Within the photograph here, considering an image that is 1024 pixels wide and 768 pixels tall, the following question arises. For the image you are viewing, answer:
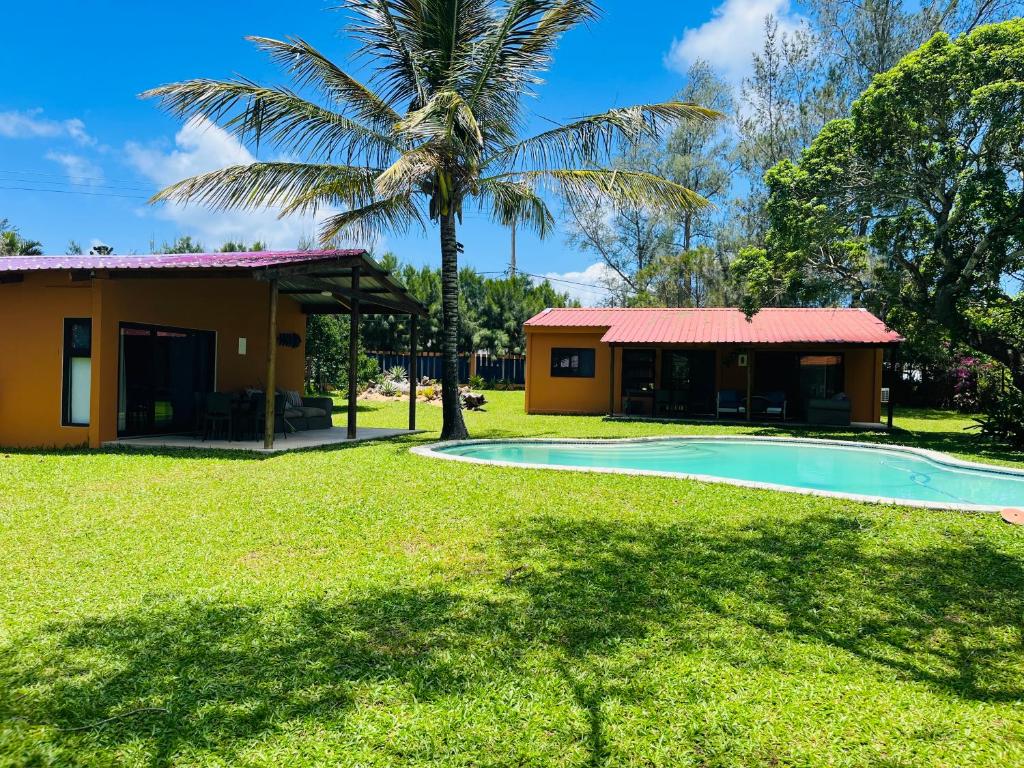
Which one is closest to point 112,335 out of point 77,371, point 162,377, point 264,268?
point 77,371

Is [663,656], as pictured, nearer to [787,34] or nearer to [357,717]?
[357,717]

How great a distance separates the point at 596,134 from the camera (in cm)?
1250

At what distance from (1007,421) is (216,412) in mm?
15993

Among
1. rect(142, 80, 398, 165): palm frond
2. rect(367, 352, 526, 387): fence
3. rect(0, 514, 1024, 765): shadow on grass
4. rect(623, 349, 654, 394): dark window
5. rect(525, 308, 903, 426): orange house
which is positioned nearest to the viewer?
rect(0, 514, 1024, 765): shadow on grass

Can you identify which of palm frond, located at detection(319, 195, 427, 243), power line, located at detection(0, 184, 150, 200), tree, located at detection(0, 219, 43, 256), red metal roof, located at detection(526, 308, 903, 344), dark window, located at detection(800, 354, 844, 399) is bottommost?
dark window, located at detection(800, 354, 844, 399)

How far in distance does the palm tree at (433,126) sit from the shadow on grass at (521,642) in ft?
27.9

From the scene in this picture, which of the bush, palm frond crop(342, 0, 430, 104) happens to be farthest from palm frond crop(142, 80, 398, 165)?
the bush

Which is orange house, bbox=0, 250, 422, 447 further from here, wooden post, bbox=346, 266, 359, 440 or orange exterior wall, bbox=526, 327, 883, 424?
orange exterior wall, bbox=526, 327, 883, 424

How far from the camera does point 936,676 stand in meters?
3.20

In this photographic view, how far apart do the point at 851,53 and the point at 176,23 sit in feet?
80.0

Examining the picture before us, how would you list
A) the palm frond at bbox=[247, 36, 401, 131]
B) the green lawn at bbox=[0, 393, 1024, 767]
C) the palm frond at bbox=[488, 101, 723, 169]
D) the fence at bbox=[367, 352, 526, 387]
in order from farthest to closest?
the fence at bbox=[367, 352, 526, 387]
the palm frond at bbox=[488, 101, 723, 169]
the palm frond at bbox=[247, 36, 401, 131]
the green lawn at bbox=[0, 393, 1024, 767]

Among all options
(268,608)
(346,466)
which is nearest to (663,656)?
(268,608)

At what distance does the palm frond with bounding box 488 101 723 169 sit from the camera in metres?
12.1

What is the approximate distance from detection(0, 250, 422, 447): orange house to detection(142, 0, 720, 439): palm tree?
1.55 m
